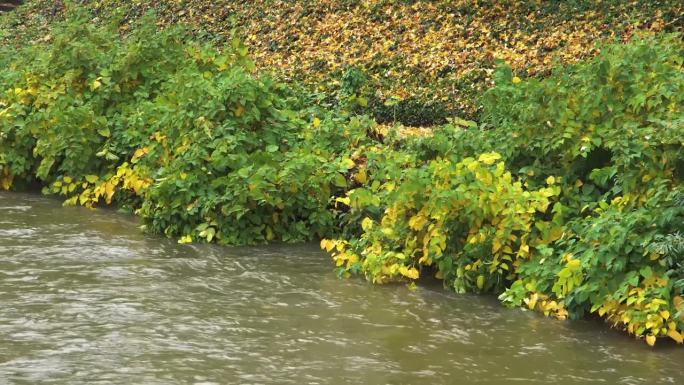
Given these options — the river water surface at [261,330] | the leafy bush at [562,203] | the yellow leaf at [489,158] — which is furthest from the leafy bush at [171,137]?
the yellow leaf at [489,158]

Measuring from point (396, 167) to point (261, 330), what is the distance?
247cm

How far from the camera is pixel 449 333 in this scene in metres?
7.27

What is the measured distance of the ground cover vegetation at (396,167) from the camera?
7395 mm

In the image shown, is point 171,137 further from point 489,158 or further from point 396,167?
point 489,158

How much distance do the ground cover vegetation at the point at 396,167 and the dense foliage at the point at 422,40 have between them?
3.88 ft

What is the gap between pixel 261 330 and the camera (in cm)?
727

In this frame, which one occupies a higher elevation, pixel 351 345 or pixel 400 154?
pixel 400 154

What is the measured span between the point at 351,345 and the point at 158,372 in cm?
136

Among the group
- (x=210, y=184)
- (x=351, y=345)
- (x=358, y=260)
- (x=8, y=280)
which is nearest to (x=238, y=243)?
(x=210, y=184)

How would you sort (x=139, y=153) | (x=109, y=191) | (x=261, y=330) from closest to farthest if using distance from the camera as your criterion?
(x=261, y=330)
(x=139, y=153)
(x=109, y=191)

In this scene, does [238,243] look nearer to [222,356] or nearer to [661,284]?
[222,356]

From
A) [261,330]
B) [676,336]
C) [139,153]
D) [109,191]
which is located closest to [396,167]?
[261,330]

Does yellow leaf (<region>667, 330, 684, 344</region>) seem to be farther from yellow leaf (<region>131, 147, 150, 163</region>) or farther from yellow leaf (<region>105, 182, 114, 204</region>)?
yellow leaf (<region>105, 182, 114, 204</region>)

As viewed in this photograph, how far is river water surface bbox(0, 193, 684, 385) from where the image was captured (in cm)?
640
